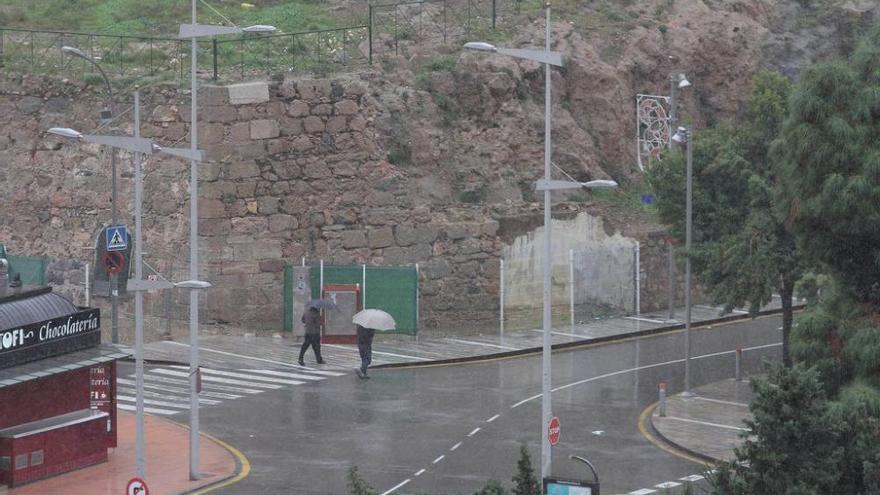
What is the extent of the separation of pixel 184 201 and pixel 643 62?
1585cm

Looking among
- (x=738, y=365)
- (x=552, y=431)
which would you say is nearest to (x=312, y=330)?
(x=738, y=365)

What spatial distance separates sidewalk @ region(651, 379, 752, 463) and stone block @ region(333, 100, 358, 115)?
1282cm

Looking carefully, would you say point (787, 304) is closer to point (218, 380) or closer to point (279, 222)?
point (218, 380)

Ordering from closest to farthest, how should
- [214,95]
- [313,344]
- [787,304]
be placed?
[787,304] → [313,344] → [214,95]

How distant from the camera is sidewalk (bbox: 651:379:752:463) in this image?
85.4 feet

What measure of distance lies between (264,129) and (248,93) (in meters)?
1.03

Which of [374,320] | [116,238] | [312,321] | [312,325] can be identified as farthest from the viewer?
[116,238]

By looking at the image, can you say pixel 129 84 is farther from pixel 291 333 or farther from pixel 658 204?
pixel 658 204

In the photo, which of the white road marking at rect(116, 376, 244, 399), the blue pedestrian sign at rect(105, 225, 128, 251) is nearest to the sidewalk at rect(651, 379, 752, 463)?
the white road marking at rect(116, 376, 244, 399)

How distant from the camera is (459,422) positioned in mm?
28219

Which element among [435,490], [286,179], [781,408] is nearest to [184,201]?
[286,179]

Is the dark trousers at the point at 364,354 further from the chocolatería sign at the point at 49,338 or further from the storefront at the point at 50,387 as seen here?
the chocolatería sign at the point at 49,338

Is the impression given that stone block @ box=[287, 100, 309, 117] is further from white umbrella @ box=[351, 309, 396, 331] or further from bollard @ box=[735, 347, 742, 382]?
bollard @ box=[735, 347, 742, 382]

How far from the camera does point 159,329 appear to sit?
38.1 m
